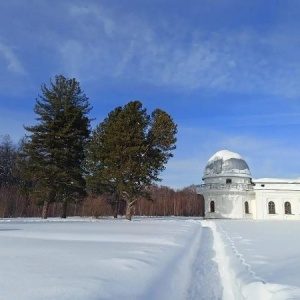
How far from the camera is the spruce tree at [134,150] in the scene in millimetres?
32594

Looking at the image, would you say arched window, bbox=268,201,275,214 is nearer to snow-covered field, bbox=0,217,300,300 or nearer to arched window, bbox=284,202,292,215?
arched window, bbox=284,202,292,215

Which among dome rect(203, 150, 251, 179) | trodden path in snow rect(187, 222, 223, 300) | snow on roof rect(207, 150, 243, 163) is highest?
snow on roof rect(207, 150, 243, 163)

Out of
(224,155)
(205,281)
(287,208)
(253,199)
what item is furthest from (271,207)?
(205,281)

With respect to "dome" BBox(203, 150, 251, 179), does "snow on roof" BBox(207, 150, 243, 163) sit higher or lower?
higher

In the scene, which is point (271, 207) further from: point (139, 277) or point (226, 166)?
point (139, 277)

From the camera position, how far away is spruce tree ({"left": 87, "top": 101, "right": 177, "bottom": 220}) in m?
32.6

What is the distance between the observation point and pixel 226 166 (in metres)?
57.3

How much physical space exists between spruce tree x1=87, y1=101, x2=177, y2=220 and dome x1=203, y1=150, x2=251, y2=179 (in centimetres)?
2452

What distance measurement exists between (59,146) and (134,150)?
703cm

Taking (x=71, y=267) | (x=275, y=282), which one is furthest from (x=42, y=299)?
(x=275, y=282)

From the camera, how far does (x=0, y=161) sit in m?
54.3

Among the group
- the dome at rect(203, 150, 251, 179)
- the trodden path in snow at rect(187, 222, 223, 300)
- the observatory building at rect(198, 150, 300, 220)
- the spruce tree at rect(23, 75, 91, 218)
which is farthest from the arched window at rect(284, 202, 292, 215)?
the trodden path in snow at rect(187, 222, 223, 300)

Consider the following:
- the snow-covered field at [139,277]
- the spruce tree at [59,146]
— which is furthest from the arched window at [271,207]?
the snow-covered field at [139,277]

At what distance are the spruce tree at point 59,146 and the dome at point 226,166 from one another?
93.8 ft
